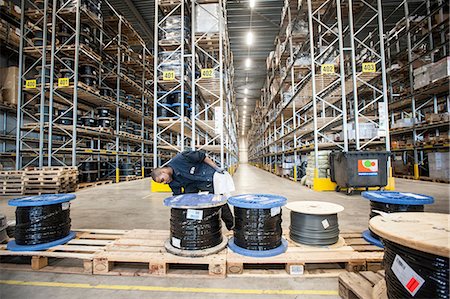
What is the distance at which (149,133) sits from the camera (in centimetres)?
1442

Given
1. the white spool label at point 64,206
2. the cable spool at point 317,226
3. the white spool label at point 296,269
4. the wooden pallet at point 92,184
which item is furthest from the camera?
the wooden pallet at point 92,184

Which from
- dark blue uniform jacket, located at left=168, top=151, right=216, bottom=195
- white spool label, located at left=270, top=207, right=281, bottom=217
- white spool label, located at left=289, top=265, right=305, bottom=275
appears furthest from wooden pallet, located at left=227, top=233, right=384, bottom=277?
dark blue uniform jacket, located at left=168, top=151, right=216, bottom=195

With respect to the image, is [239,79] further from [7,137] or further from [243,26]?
[7,137]

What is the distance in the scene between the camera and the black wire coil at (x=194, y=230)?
2.24 meters

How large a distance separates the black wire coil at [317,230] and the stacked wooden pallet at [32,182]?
22.6ft

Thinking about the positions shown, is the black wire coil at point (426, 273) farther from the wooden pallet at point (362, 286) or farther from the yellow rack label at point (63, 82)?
the yellow rack label at point (63, 82)

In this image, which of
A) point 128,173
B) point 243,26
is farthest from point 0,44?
point 243,26

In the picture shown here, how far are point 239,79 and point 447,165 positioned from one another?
721 inches

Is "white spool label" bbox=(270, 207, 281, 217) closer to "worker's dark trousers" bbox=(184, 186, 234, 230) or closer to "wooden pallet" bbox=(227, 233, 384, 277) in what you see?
"wooden pallet" bbox=(227, 233, 384, 277)

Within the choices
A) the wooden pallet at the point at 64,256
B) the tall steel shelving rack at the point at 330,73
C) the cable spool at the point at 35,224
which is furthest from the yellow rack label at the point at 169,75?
the wooden pallet at the point at 64,256

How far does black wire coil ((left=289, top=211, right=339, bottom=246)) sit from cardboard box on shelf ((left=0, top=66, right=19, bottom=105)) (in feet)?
34.9

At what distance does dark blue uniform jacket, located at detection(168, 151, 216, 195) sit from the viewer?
301 centimetres

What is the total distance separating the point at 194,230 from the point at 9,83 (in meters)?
10.2

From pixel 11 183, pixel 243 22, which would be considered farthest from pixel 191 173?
pixel 243 22
